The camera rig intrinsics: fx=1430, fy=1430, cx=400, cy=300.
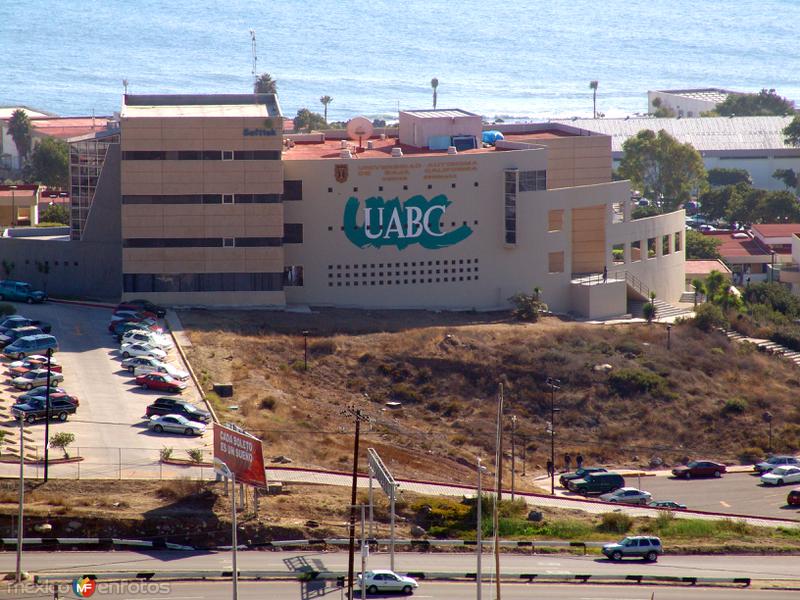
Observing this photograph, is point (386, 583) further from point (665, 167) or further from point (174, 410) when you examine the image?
point (665, 167)

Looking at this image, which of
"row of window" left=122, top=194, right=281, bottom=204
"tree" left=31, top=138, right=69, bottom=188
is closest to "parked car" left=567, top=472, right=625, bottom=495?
"row of window" left=122, top=194, right=281, bottom=204

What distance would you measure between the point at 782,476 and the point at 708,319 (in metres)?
24.7

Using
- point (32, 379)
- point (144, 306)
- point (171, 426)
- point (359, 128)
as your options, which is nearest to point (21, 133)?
point (359, 128)

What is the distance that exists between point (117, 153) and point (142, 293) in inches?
363

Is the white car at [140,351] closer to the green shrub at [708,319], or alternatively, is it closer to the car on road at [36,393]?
the car on road at [36,393]

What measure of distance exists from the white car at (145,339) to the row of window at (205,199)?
1122cm

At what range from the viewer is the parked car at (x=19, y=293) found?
297 ft

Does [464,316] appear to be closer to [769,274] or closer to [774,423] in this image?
[774,423]

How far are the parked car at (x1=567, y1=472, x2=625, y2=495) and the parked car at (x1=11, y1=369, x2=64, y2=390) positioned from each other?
26.7m

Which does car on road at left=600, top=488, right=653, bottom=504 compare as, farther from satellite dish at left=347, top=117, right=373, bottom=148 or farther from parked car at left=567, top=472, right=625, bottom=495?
satellite dish at left=347, top=117, right=373, bottom=148

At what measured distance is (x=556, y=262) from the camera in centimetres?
9994

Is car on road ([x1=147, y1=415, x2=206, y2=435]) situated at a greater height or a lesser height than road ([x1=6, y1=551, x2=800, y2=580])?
greater

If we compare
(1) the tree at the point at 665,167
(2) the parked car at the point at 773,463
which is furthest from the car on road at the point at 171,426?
(1) the tree at the point at 665,167

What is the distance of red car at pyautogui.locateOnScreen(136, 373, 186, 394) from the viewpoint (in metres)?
74.1
